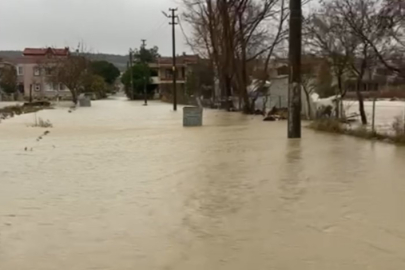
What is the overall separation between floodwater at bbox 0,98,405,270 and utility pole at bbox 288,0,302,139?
12.2 ft

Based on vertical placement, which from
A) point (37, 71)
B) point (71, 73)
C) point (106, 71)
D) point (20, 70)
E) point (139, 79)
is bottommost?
point (139, 79)

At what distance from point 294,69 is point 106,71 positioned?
96143 millimetres

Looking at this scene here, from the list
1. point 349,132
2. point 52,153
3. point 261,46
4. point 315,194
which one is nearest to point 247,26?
point 261,46

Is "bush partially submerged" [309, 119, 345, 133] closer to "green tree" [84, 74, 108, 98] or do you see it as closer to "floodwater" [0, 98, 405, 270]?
"floodwater" [0, 98, 405, 270]

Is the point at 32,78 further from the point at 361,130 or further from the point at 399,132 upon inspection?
the point at 399,132

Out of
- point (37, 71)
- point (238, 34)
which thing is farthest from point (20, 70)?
point (238, 34)

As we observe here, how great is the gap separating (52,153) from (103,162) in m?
2.91

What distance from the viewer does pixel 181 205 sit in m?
9.32

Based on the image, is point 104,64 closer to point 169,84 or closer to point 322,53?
point 169,84

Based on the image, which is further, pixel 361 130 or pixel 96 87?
pixel 96 87

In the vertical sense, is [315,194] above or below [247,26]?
below

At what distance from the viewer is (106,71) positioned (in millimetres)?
114875

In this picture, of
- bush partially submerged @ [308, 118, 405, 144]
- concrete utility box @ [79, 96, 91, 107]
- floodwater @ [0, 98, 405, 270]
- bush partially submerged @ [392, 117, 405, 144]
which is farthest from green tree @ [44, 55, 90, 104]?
floodwater @ [0, 98, 405, 270]

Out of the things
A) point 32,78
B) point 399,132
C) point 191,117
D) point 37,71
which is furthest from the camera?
point 32,78
